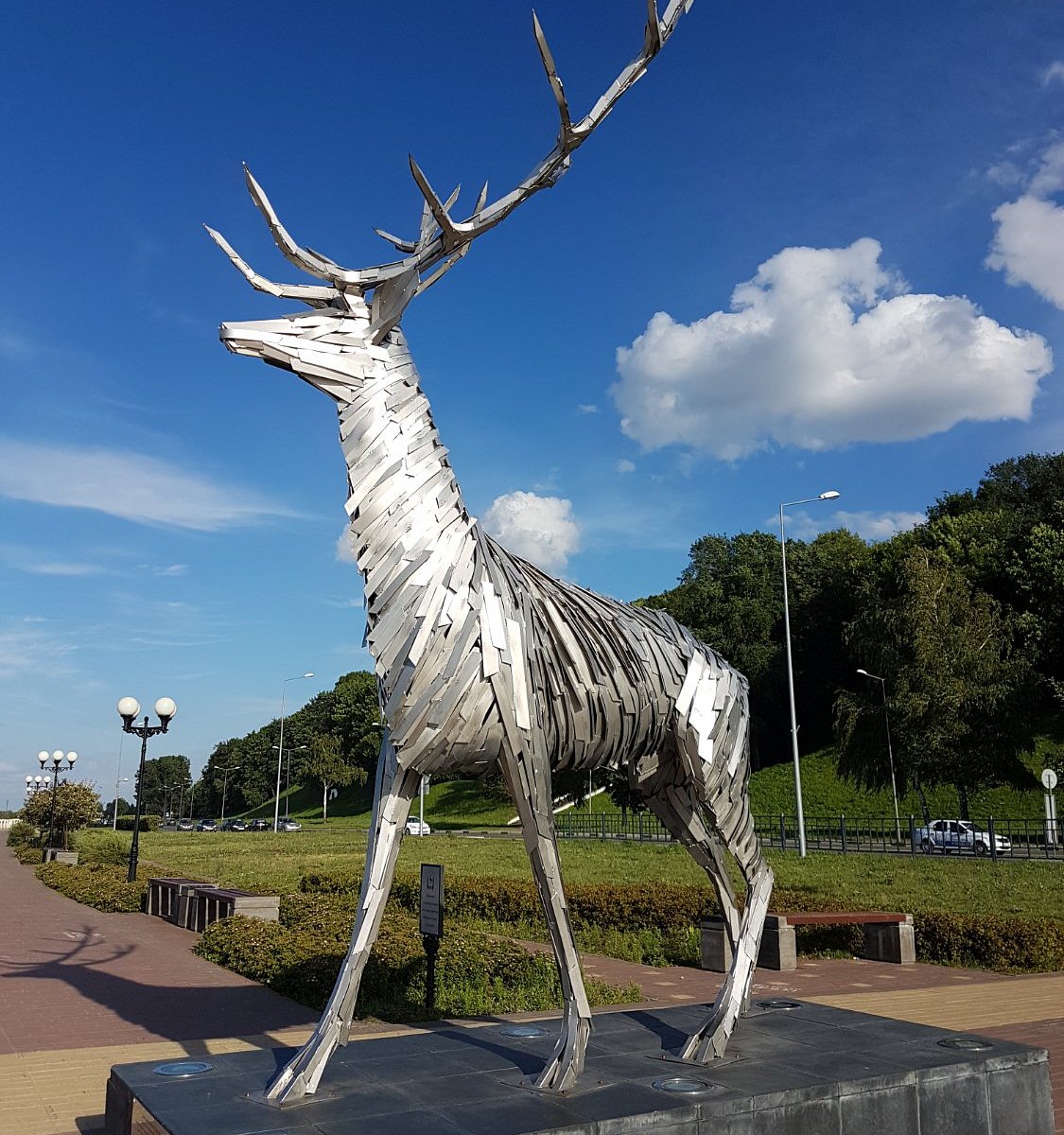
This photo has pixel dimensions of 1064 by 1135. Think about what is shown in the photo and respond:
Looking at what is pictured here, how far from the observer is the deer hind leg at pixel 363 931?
4.61 metres

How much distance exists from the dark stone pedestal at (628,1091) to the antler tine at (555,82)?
462 centimetres

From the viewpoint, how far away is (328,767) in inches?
2731

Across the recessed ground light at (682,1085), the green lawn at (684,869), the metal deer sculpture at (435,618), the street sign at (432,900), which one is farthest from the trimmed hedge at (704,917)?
the recessed ground light at (682,1085)

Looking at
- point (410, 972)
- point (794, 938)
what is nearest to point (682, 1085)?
point (410, 972)

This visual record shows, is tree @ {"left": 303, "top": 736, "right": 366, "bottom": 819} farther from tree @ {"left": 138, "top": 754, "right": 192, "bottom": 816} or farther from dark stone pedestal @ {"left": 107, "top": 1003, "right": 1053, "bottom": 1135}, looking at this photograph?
dark stone pedestal @ {"left": 107, "top": 1003, "right": 1053, "bottom": 1135}

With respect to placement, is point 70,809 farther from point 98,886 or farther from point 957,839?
point 957,839

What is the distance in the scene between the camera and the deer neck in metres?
4.80

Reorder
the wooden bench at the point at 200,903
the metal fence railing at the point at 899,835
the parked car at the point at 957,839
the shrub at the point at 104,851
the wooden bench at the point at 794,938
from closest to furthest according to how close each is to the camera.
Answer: the wooden bench at the point at 794,938, the wooden bench at the point at 200,903, the shrub at the point at 104,851, the metal fence railing at the point at 899,835, the parked car at the point at 957,839

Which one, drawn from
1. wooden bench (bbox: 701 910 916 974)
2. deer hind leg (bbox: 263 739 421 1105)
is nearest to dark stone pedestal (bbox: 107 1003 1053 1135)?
deer hind leg (bbox: 263 739 421 1105)

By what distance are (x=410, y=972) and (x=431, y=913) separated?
184cm

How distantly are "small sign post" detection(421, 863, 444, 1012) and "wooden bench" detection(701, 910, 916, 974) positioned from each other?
421 cm

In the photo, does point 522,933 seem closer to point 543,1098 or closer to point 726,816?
point 726,816

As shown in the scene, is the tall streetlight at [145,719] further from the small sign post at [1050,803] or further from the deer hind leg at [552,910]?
the small sign post at [1050,803]

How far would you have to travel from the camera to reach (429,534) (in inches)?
194
